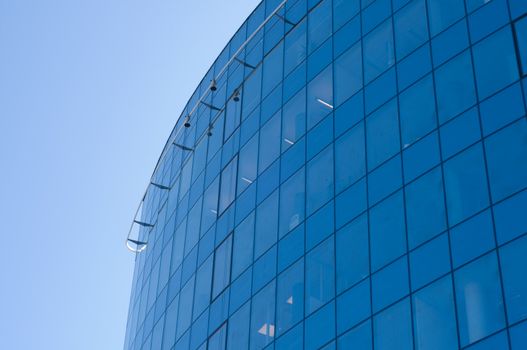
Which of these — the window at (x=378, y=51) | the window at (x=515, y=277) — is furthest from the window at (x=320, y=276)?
the window at (x=515, y=277)

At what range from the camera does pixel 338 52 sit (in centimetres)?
4231

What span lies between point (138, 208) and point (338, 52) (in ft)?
76.2

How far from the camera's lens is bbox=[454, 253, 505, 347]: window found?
2827 centimetres

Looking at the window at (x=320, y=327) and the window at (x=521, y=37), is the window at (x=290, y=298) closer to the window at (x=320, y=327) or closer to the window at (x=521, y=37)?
the window at (x=320, y=327)

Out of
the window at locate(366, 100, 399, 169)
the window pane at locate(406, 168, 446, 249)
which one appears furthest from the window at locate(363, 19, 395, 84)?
the window pane at locate(406, 168, 446, 249)

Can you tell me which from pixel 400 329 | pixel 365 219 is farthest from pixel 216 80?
pixel 400 329

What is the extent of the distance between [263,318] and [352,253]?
6.06 meters

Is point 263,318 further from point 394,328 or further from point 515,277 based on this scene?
point 515,277

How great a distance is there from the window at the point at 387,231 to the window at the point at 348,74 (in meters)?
6.67

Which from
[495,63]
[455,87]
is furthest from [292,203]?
[495,63]

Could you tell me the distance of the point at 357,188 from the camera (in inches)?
1437

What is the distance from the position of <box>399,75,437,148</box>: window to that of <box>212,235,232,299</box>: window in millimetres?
12116

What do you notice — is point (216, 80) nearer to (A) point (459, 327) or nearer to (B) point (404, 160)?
(B) point (404, 160)

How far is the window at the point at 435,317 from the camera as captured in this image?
29.4 m
